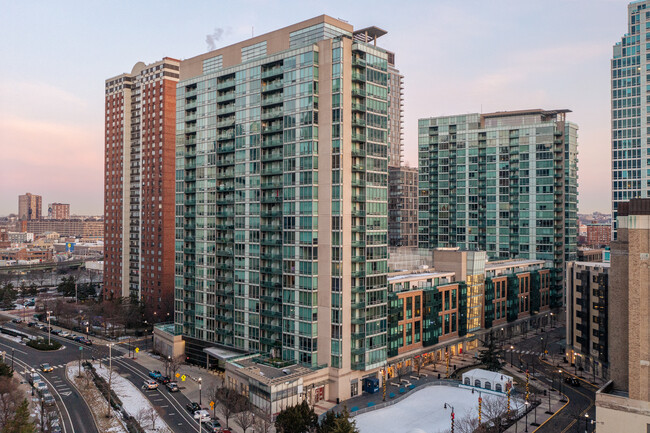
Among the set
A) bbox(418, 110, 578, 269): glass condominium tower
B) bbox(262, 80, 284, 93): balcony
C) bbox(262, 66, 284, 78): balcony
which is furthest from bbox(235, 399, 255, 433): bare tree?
bbox(418, 110, 578, 269): glass condominium tower

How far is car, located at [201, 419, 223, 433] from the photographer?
71812mm

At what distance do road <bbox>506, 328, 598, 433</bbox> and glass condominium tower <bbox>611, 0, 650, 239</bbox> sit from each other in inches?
1505

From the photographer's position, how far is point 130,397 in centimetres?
8712

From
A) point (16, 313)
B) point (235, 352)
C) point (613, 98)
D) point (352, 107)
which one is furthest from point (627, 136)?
point (16, 313)

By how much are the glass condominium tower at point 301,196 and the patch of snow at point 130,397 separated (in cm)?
1680

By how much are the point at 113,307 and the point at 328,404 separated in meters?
91.4

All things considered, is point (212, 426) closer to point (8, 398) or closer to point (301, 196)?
point (8, 398)

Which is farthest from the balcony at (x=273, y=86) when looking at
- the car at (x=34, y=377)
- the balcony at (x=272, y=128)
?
the car at (x=34, y=377)

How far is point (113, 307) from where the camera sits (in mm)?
149375

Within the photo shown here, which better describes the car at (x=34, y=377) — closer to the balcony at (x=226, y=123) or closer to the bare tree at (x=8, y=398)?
the bare tree at (x=8, y=398)

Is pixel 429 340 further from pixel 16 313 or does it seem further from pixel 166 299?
pixel 16 313

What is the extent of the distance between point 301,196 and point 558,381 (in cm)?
5868

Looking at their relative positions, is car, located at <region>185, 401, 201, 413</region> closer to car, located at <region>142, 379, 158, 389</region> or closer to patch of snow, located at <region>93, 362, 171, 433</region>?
patch of snow, located at <region>93, 362, 171, 433</region>

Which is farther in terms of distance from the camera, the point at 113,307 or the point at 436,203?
the point at 436,203
